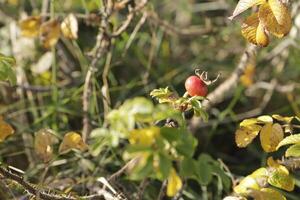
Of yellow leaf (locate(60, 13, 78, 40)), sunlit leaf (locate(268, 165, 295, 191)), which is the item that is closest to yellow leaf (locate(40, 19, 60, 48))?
yellow leaf (locate(60, 13, 78, 40))

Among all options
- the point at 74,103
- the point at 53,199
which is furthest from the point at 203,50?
the point at 53,199

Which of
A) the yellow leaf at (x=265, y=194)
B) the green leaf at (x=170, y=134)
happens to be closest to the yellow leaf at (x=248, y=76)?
the yellow leaf at (x=265, y=194)

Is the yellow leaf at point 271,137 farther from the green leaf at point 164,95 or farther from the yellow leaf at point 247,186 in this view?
the green leaf at point 164,95

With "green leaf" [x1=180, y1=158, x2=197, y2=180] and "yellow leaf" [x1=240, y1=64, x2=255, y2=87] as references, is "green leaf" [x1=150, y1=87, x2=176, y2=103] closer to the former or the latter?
"green leaf" [x1=180, y1=158, x2=197, y2=180]

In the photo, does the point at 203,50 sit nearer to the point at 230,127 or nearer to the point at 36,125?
the point at 230,127

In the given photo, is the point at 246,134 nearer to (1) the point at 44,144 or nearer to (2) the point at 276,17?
(2) the point at 276,17

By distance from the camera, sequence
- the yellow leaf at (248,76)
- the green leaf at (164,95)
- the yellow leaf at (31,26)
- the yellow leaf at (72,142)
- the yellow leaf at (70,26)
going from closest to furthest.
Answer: the green leaf at (164,95) → the yellow leaf at (72,142) → the yellow leaf at (70,26) → the yellow leaf at (31,26) → the yellow leaf at (248,76)

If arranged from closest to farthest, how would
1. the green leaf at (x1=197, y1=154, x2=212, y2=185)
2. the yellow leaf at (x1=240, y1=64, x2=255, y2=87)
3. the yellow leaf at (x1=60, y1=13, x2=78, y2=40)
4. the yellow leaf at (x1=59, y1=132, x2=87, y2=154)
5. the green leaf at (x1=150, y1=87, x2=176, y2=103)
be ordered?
1. the green leaf at (x1=197, y1=154, x2=212, y2=185)
2. the green leaf at (x1=150, y1=87, x2=176, y2=103)
3. the yellow leaf at (x1=59, y1=132, x2=87, y2=154)
4. the yellow leaf at (x1=60, y1=13, x2=78, y2=40)
5. the yellow leaf at (x1=240, y1=64, x2=255, y2=87)
